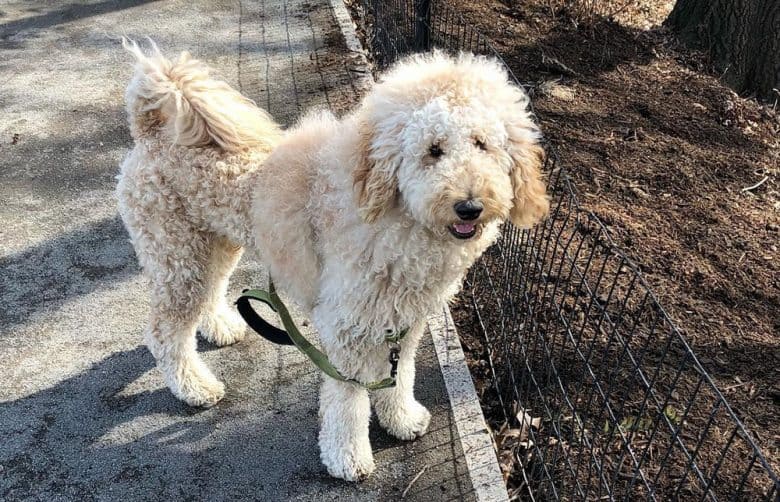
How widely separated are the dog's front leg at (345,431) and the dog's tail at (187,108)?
1202 millimetres

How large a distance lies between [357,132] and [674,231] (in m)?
2.73

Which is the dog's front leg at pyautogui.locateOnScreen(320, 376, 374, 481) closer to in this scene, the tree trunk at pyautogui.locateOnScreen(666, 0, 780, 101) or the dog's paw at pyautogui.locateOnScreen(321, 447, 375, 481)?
the dog's paw at pyautogui.locateOnScreen(321, 447, 375, 481)

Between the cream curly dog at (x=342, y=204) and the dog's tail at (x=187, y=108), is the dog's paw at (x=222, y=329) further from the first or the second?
the dog's tail at (x=187, y=108)

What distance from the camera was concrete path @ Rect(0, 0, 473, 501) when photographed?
9.82 feet

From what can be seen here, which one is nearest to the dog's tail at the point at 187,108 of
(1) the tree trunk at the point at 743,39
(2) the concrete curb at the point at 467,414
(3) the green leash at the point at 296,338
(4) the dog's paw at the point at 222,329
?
(3) the green leash at the point at 296,338

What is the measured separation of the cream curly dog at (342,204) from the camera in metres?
2.16

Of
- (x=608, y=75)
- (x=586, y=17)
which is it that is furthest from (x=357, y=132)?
(x=586, y=17)

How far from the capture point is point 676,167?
4684 mm

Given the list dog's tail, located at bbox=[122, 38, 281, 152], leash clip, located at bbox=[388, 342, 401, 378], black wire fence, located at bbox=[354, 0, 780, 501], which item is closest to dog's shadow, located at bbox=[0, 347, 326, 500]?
leash clip, located at bbox=[388, 342, 401, 378]

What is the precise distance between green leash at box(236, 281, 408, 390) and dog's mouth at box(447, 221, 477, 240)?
0.67 metres

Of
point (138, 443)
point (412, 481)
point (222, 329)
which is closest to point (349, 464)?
point (412, 481)

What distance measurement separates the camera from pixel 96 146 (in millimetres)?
5391

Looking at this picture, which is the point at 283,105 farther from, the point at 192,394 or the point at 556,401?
the point at 556,401

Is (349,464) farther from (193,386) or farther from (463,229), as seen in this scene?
(463,229)
